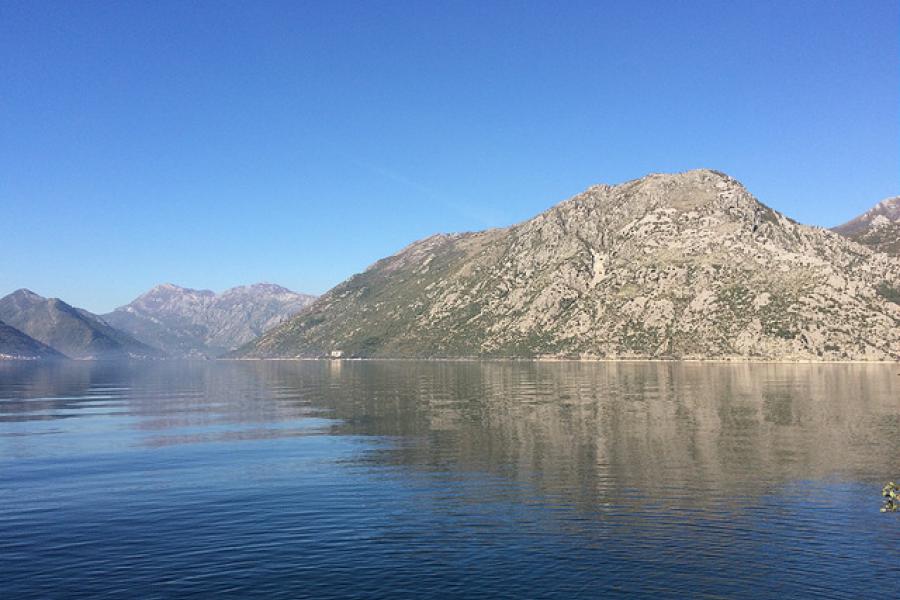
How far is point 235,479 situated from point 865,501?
56.0m

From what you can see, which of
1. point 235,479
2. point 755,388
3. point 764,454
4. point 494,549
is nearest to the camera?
point 494,549

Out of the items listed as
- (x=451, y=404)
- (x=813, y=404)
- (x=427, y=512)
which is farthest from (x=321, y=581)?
(x=813, y=404)

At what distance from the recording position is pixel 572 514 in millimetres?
48031

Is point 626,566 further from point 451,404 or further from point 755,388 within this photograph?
point 755,388

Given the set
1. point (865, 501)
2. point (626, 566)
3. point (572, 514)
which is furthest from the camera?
point (865, 501)

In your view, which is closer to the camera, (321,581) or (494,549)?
(321,581)

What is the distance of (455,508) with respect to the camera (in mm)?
50375

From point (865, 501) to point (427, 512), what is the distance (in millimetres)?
35370

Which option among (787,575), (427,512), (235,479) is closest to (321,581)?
(427,512)

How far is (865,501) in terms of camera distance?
5159 cm

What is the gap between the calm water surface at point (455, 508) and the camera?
35.2 meters

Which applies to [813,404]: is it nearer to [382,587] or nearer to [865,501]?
[865,501]

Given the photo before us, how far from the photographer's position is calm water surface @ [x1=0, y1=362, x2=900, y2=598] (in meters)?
35.2

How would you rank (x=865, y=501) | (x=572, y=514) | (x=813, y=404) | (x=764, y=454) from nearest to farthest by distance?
(x=572, y=514) → (x=865, y=501) → (x=764, y=454) → (x=813, y=404)
